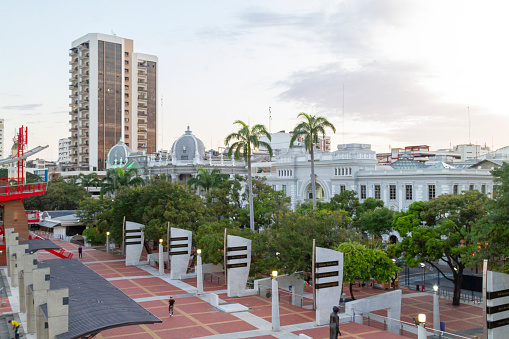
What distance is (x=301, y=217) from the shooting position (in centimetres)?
3559

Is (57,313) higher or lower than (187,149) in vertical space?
lower

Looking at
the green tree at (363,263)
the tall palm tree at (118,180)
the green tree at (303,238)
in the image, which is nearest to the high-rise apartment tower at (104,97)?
the tall palm tree at (118,180)

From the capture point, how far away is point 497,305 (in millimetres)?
20641

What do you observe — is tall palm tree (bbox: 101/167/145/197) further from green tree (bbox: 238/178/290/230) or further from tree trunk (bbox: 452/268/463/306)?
tree trunk (bbox: 452/268/463/306)

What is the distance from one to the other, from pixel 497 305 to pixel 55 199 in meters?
83.9

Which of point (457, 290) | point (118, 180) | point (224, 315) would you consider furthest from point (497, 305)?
point (118, 180)

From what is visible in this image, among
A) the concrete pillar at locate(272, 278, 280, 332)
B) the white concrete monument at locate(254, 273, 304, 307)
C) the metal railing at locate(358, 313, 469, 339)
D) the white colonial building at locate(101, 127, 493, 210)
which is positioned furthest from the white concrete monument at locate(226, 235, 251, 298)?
the white colonial building at locate(101, 127, 493, 210)

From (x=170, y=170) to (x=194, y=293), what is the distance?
61.5 m

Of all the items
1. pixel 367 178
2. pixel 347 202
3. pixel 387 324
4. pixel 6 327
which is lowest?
pixel 387 324

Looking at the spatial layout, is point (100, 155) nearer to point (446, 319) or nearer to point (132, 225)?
point (132, 225)

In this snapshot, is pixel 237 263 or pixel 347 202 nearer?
pixel 237 263

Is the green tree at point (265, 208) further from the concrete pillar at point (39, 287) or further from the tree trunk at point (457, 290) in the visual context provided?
the concrete pillar at point (39, 287)

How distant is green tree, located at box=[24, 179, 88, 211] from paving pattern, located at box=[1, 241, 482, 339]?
1895 inches

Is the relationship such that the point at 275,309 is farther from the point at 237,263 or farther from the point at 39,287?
the point at 39,287
